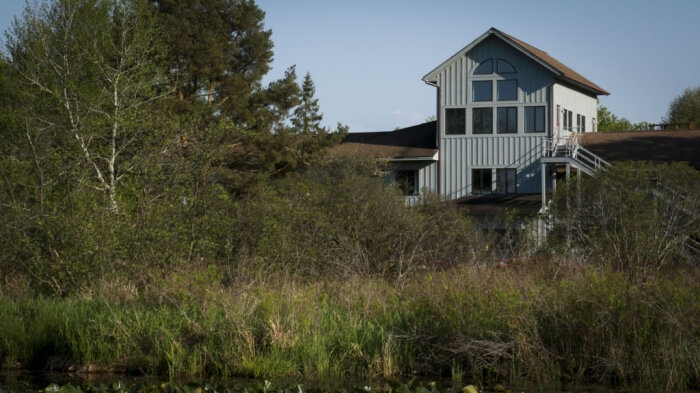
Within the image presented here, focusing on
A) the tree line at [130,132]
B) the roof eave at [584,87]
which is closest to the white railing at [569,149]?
the roof eave at [584,87]

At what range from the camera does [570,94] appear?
37.2 meters

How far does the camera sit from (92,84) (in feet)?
83.7

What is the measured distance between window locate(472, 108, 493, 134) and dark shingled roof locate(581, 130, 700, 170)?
432 centimetres

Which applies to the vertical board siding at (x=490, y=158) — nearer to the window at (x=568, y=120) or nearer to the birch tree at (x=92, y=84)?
the window at (x=568, y=120)

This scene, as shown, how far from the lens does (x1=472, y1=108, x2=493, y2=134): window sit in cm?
3578

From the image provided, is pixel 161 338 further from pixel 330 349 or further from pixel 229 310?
pixel 330 349

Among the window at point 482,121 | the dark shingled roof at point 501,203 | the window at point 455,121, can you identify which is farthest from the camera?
the window at point 455,121

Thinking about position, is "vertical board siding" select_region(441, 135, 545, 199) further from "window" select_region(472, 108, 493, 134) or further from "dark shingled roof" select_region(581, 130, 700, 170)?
"dark shingled roof" select_region(581, 130, 700, 170)

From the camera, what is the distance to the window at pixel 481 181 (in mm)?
35656

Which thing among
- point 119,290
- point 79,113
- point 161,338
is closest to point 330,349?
point 161,338

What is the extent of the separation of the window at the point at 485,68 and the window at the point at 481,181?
4.37 meters

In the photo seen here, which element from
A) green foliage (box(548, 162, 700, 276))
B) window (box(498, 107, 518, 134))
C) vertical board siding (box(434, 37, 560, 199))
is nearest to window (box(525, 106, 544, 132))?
vertical board siding (box(434, 37, 560, 199))

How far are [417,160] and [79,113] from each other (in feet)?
57.3

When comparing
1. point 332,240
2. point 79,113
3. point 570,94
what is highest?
point 570,94
